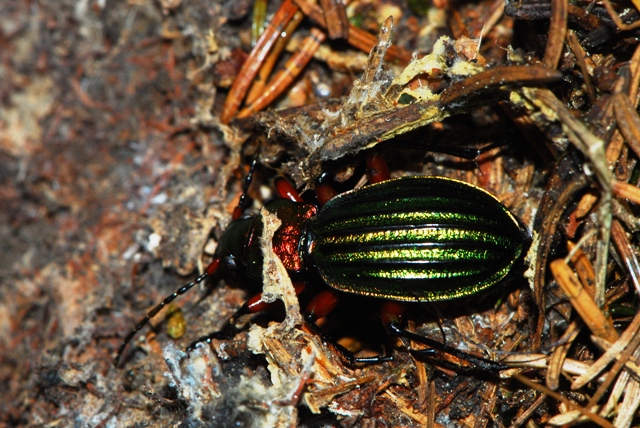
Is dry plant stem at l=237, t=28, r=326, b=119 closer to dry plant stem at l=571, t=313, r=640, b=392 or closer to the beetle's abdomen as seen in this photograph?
the beetle's abdomen

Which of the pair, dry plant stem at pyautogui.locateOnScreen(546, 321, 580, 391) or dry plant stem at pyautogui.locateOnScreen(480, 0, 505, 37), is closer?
dry plant stem at pyautogui.locateOnScreen(546, 321, 580, 391)

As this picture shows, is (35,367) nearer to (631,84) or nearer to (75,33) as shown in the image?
(75,33)

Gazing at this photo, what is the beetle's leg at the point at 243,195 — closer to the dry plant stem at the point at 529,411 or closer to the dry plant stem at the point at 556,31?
the dry plant stem at the point at 556,31

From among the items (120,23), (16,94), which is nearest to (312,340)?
(120,23)

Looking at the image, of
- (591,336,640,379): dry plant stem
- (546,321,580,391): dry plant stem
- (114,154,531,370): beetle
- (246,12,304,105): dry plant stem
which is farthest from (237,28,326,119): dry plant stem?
(591,336,640,379): dry plant stem

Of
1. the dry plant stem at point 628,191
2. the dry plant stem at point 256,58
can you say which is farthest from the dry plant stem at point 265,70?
the dry plant stem at point 628,191

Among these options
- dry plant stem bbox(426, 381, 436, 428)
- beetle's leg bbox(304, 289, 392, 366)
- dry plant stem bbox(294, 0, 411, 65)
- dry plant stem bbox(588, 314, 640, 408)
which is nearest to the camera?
dry plant stem bbox(588, 314, 640, 408)

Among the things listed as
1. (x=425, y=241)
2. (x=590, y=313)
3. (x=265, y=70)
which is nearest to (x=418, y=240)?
(x=425, y=241)
